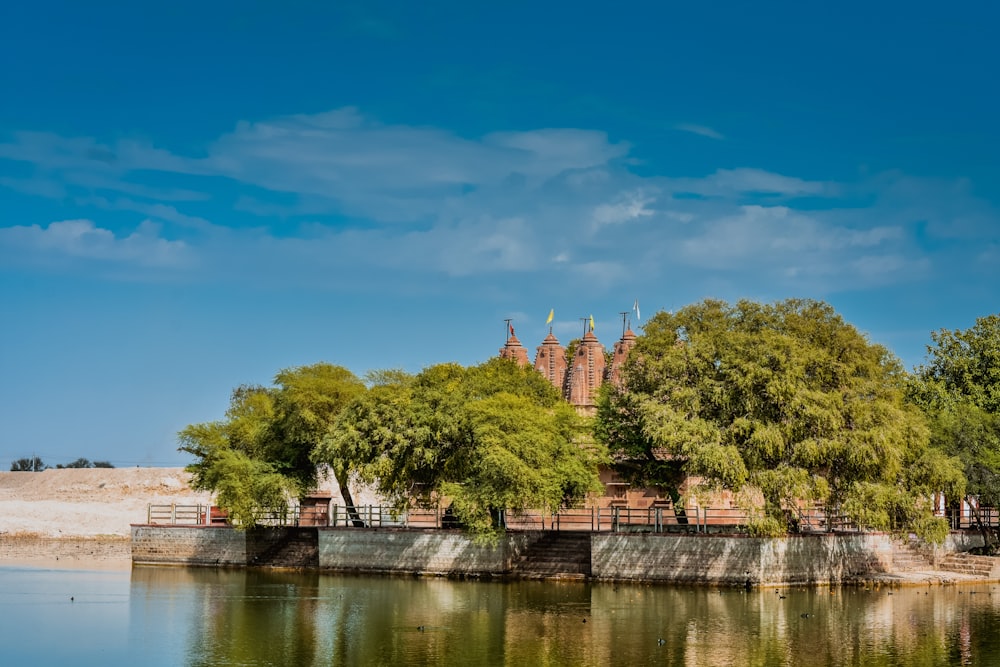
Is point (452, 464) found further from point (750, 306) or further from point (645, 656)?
point (645, 656)

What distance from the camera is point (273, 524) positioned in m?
47.9

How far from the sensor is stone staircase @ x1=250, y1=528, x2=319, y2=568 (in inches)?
1796

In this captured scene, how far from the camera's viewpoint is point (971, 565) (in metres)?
41.2

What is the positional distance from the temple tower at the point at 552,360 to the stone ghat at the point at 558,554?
39.7 metres

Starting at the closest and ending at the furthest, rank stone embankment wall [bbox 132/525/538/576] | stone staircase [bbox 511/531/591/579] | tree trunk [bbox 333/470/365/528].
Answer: stone staircase [bbox 511/531/591/579] < stone embankment wall [bbox 132/525/538/576] < tree trunk [bbox 333/470/365/528]

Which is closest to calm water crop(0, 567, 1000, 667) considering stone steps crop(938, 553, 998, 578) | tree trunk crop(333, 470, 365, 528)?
stone steps crop(938, 553, 998, 578)

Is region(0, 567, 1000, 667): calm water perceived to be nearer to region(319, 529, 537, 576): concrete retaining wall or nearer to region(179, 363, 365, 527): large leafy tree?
region(319, 529, 537, 576): concrete retaining wall

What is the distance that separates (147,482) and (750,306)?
71.3 metres

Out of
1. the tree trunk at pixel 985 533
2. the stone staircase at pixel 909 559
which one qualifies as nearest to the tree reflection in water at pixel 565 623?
the stone staircase at pixel 909 559

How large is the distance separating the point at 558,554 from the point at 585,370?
41.1 meters

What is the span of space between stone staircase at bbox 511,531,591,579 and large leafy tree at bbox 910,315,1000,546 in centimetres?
1420

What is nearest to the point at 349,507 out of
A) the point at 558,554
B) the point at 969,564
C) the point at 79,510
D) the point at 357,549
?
the point at 357,549

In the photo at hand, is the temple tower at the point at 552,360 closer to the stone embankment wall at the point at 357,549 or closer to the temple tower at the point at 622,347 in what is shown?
the temple tower at the point at 622,347

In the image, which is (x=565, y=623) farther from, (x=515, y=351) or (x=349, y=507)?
(x=515, y=351)
